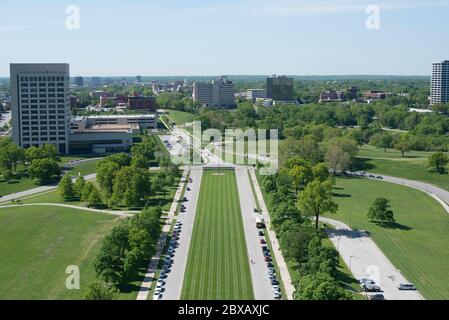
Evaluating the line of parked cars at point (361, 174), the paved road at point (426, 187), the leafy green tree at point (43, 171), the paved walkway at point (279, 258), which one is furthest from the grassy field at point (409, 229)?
the leafy green tree at point (43, 171)

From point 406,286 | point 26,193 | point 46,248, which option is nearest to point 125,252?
point 46,248

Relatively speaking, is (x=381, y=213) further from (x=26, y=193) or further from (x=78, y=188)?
(x=26, y=193)

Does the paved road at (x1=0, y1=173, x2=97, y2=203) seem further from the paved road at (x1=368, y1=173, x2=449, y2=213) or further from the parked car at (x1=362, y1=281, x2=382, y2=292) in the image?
the paved road at (x1=368, y1=173, x2=449, y2=213)

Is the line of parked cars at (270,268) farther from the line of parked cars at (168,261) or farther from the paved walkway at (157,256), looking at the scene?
the paved walkway at (157,256)

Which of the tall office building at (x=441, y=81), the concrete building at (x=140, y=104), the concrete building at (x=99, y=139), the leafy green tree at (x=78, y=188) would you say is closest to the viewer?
the leafy green tree at (x=78, y=188)

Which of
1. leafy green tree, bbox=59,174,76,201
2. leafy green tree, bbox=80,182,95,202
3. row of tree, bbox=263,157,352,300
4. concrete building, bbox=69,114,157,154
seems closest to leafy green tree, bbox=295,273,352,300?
row of tree, bbox=263,157,352,300

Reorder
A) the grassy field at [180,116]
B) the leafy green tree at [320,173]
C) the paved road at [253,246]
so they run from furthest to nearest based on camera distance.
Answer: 1. the grassy field at [180,116]
2. the leafy green tree at [320,173]
3. the paved road at [253,246]
